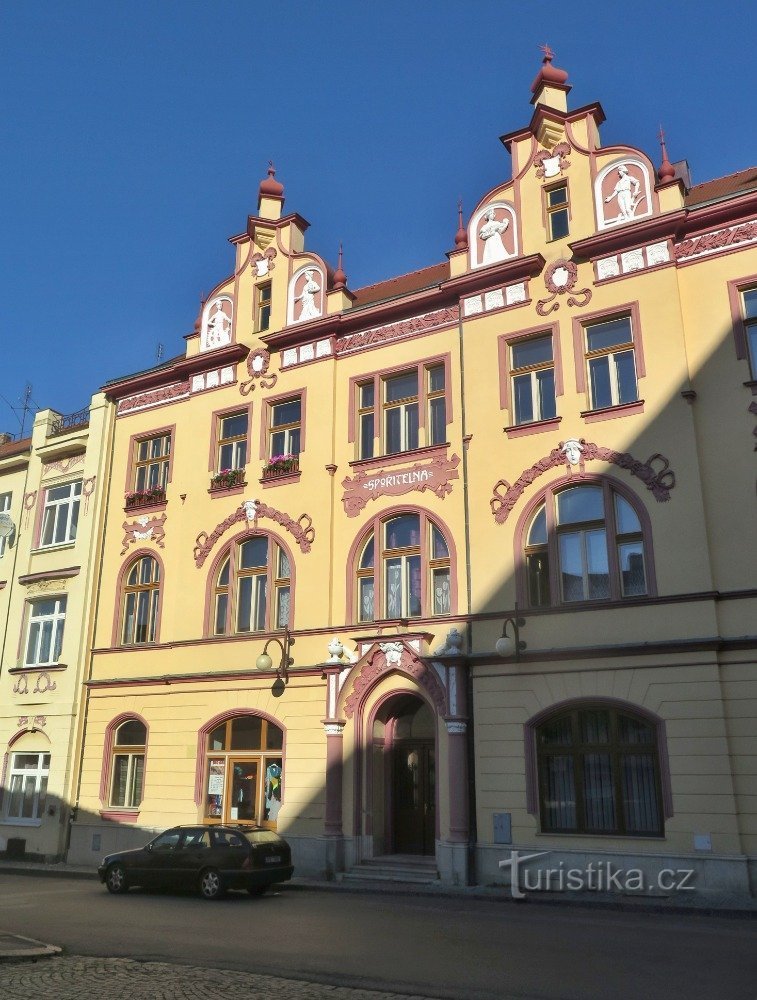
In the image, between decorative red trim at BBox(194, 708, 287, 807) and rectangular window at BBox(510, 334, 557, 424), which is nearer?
rectangular window at BBox(510, 334, 557, 424)

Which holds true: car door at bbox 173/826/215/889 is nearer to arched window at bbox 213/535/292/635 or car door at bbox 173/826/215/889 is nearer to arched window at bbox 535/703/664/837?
arched window at bbox 213/535/292/635

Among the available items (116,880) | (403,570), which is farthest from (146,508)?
(116,880)

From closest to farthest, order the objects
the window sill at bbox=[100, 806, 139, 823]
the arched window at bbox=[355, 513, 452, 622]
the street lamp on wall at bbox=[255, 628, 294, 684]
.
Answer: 1. the arched window at bbox=[355, 513, 452, 622]
2. the street lamp on wall at bbox=[255, 628, 294, 684]
3. the window sill at bbox=[100, 806, 139, 823]

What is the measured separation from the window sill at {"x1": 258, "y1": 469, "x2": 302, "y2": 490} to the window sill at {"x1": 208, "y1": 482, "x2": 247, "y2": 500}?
0.62m

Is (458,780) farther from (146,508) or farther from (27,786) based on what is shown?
(27,786)

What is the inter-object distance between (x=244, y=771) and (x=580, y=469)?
11.1 meters

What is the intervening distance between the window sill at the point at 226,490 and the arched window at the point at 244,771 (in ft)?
19.9

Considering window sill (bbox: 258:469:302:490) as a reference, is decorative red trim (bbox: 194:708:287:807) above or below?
below

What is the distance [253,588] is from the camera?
24.0 metres

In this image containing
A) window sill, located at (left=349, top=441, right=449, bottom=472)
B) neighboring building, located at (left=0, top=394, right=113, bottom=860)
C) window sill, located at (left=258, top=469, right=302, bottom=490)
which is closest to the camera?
window sill, located at (left=349, top=441, right=449, bottom=472)

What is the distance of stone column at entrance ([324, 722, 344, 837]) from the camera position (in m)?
20.4

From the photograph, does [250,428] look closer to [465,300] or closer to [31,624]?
[465,300]

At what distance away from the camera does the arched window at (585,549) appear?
1880 cm

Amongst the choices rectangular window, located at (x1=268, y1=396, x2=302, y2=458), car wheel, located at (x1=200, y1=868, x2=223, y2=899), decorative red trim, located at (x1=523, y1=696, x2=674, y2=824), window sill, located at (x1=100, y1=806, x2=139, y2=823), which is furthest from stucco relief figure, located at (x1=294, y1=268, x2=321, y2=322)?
car wheel, located at (x1=200, y1=868, x2=223, y2=899)
